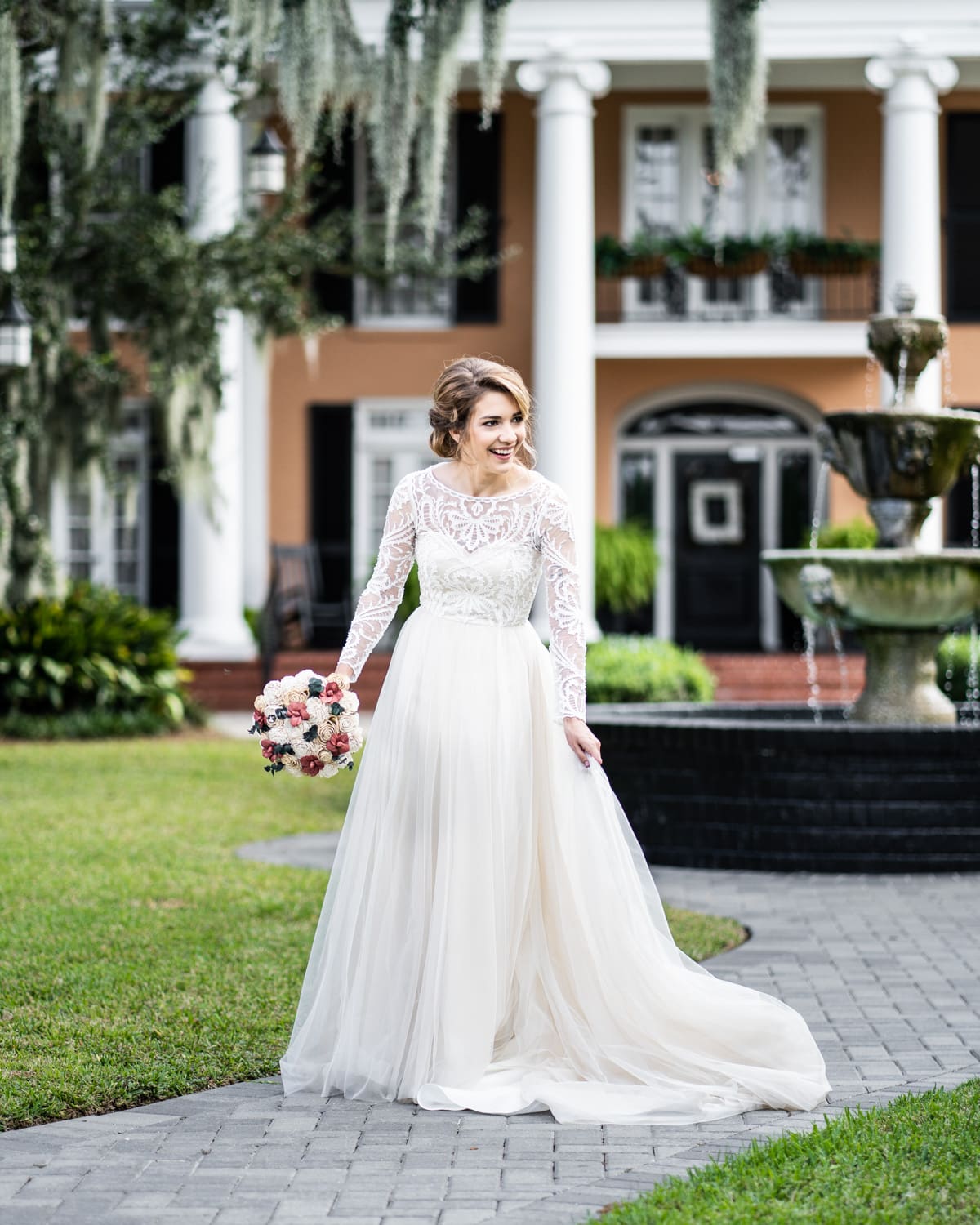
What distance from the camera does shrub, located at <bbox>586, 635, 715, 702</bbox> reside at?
13344mm

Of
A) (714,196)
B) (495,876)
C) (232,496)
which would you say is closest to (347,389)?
(232,496)

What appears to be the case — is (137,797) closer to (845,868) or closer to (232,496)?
(845,868)

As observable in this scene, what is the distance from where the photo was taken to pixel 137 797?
10.8 metres

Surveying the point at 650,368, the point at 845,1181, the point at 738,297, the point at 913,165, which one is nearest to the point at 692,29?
the point at 913,165

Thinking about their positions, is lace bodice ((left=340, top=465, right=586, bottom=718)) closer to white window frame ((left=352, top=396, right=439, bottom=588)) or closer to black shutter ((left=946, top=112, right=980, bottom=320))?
white window frame ((left=352, top=396, right=439, bottom=588))

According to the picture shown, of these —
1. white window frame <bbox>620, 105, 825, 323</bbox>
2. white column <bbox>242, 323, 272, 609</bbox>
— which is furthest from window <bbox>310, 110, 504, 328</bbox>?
white window frame <bbox>620, 105, 825, 323</bbox>

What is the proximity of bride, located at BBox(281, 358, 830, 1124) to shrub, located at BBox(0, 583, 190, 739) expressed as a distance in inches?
386

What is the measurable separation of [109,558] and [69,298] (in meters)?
5.79

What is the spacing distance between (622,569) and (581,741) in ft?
44.6

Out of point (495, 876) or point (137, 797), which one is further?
point (137, 797)

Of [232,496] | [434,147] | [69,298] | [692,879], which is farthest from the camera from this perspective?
[232,496]

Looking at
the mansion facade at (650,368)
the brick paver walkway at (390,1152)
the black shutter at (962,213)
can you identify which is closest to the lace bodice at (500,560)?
the brick paver walkway at (390,1152)

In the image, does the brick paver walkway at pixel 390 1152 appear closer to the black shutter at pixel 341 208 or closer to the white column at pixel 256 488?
the white column at pixel 256 488

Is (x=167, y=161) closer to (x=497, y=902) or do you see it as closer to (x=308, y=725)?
(x=308, y=725)
